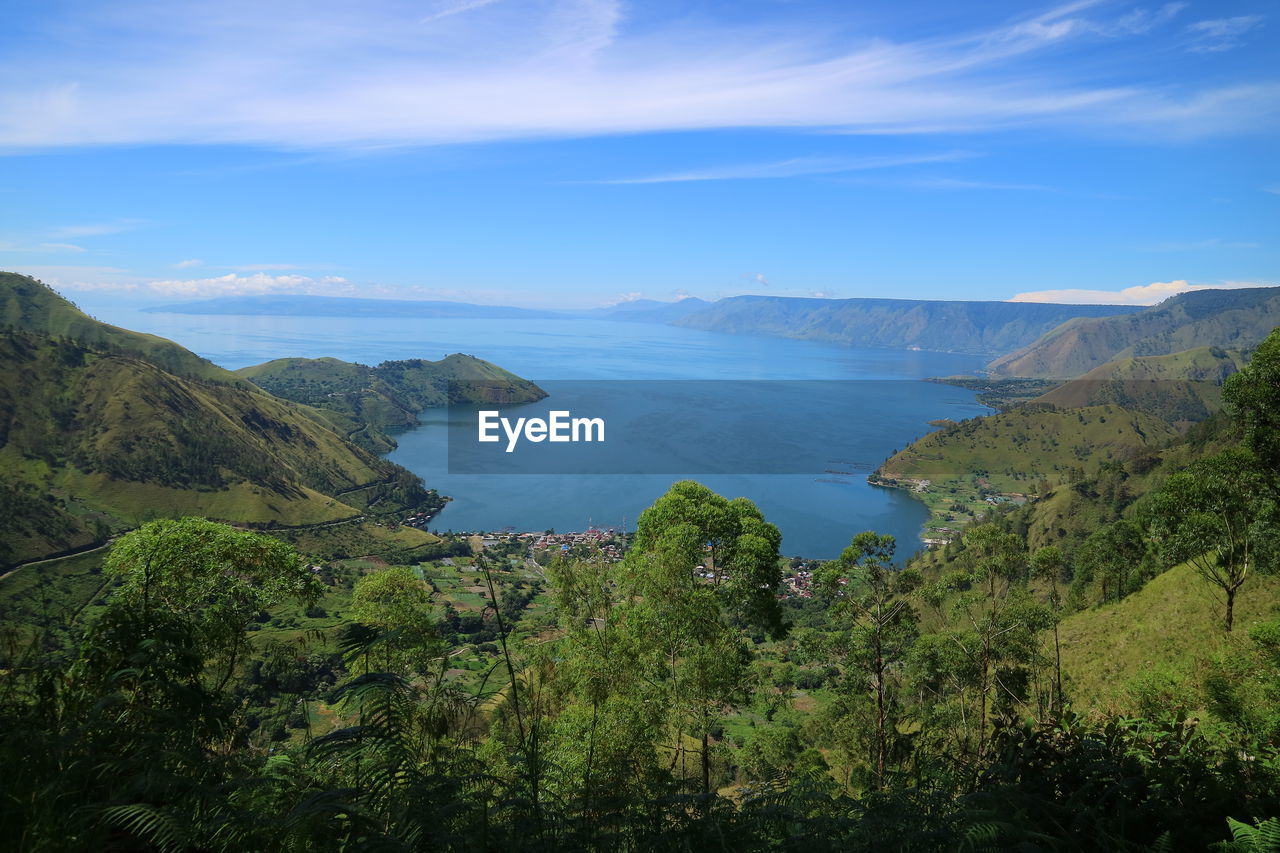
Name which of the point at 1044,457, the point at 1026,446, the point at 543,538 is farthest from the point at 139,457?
the point at 1044,457

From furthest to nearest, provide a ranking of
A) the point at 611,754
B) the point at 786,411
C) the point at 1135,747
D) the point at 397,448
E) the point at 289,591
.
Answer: the point at 786,411 < the point at 397,448 < the point at 289,591 < the point at 611,754 < the point at 1135,747

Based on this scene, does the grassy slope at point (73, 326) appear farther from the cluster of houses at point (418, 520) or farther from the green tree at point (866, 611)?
the green tree at point (866, 611)

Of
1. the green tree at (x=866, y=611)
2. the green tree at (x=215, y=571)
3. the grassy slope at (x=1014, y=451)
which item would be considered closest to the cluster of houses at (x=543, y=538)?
the green tree at (x=866, y=611)

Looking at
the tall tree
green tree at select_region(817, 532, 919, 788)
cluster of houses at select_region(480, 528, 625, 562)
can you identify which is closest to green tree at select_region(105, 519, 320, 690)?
the tall tree

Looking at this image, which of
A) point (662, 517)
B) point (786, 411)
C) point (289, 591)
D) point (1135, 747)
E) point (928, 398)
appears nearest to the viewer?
point (1135, 747)

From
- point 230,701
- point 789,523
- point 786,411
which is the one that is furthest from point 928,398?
point 230,701

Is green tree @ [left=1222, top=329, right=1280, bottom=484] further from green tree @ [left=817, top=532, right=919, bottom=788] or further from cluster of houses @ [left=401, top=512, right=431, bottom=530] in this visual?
cluster of houses @ [left=401, top=512, right=431, bottom=530]

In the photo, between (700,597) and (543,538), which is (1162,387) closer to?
(543,538)

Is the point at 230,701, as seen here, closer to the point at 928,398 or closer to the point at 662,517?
the point at 662,517
